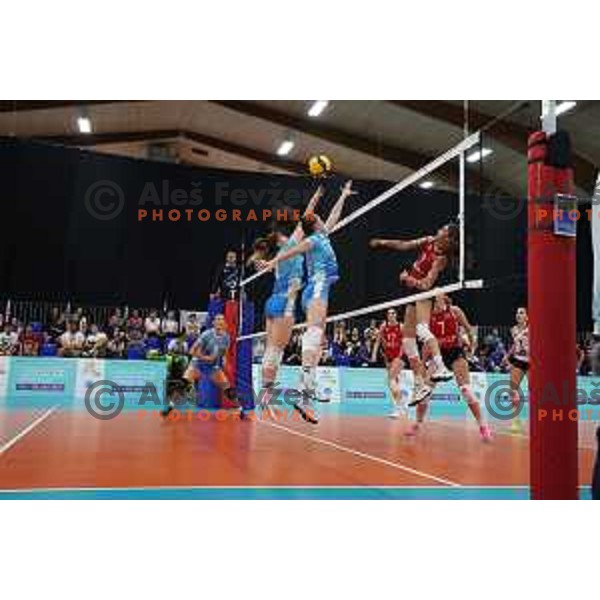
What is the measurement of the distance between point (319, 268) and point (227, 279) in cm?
211

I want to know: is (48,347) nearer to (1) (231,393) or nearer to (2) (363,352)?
(1) (231,393)

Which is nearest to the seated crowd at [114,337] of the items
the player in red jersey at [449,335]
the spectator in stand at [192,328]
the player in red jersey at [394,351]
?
the spectator in stand at [192,328]

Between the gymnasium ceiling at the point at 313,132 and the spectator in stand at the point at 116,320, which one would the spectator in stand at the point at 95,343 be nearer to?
the spectator in stand at the point at 116,320

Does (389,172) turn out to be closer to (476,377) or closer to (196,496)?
(476,377)

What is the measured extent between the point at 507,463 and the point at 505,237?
614cm

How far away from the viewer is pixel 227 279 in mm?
7188

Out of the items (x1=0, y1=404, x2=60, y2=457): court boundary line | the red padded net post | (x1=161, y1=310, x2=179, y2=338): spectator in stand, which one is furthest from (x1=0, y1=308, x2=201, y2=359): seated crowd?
the red padded net post

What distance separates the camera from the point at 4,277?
8070mm

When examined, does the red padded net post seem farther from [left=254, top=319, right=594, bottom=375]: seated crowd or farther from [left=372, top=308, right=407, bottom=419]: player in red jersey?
[left=254, top=319, right=594, bottom=375]: seated crowd

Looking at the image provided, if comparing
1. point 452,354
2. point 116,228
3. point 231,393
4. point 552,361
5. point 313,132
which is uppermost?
point 313,132

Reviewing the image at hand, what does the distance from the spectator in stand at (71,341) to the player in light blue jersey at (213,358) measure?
5.82ft

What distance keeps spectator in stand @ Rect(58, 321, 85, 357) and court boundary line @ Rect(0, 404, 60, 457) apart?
0.93m

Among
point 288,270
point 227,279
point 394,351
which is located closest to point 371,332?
point 394,351
